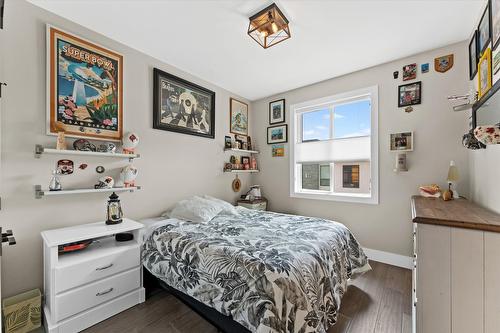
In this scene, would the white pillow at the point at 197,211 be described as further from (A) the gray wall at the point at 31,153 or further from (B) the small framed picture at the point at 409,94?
(B) the small framed picture at the point at 409,94

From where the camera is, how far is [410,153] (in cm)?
253

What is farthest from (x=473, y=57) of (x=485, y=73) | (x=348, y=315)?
(x=348, y=315)

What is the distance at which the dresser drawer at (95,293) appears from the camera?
1523mm

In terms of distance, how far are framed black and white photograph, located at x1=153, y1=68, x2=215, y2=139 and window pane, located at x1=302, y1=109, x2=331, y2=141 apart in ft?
5.07

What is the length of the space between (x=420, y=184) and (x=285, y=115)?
2127 millimetres

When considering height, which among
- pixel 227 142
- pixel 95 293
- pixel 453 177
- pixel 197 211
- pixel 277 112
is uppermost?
pixel 277 112

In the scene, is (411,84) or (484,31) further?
(411,84)

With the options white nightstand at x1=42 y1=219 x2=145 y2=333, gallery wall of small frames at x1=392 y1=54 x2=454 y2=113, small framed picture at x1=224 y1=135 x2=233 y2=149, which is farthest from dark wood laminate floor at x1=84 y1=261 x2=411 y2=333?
small framed picture at x1=224 y1=135 x2=233 y2=149

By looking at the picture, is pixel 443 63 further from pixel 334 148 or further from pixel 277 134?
pixel 277 134

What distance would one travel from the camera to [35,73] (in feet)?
5.85

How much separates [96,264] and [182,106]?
6.64ft

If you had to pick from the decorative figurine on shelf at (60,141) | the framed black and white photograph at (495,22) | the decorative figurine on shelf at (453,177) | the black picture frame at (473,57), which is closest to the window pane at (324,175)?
the decorative figurine on shelf at (453,177)

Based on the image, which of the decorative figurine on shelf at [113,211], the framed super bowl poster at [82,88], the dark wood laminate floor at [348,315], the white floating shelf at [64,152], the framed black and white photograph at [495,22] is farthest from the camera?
the decorative figurine on shelf at [113,211]

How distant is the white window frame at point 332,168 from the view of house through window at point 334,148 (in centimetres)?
1
